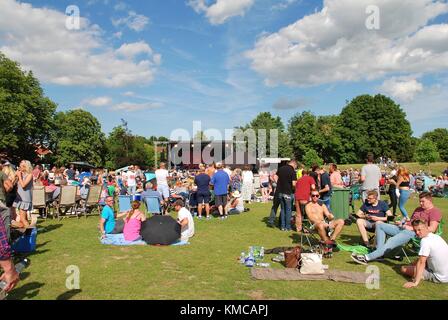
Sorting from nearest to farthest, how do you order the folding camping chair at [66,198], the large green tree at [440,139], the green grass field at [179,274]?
the green grass field at [179,274], the folding camping chair at [66,198], the large green tree at [440,139]

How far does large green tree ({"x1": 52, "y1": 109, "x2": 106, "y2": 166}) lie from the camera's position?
45.7m

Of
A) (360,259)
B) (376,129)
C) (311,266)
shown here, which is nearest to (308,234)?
(360,259)

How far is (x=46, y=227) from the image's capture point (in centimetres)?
973

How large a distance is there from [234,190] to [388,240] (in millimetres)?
7985

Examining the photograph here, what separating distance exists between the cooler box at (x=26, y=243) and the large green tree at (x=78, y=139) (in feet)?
132

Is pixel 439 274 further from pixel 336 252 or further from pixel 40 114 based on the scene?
pixel 40 114

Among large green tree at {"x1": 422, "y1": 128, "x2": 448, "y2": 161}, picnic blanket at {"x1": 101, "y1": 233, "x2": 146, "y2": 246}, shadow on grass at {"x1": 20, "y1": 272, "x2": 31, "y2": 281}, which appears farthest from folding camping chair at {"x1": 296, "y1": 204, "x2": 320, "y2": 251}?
large green tree at {"x1": 422, "y1": 128, "x2": 448, "y2": 161}

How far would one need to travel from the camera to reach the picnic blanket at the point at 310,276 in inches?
207

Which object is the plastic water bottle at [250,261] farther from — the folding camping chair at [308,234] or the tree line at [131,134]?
the tree line at [131,134]

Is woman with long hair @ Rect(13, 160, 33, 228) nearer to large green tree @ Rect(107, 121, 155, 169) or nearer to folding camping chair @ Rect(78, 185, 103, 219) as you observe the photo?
folding camping chair @ Rect(78, 185, 103, 219)

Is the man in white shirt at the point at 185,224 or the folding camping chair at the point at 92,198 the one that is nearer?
the man in white shirt at the point at 185,224

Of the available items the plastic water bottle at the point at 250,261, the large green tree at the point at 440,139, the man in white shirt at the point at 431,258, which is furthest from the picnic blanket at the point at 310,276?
the large green tree at the point at 440,139

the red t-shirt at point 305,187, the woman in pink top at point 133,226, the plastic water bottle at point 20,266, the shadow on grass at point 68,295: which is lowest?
the shadow on grass at point 68,295

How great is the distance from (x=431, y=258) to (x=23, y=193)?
317 inches
